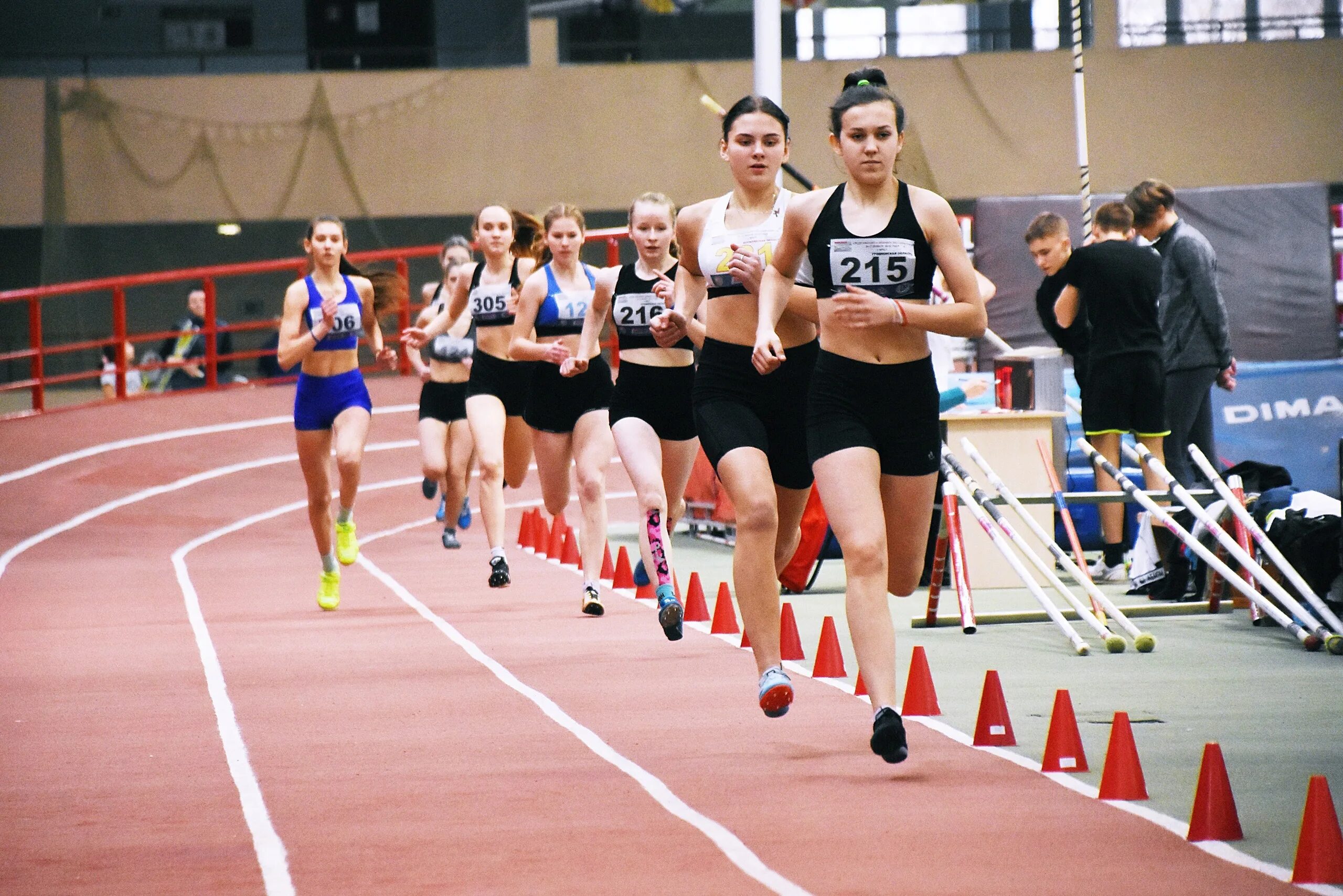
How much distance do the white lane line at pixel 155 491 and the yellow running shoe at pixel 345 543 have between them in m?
3.29

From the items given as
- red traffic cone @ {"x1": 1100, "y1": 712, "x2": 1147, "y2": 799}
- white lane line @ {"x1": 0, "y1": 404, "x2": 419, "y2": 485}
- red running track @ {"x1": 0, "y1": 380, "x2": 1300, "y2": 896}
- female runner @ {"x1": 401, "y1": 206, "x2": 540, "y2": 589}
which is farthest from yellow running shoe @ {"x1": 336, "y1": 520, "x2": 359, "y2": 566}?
red traffic cone @ {"x1": 1100, "y1": 712, "x2": 1147, "y2": 799}

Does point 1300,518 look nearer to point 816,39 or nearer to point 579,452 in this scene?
point 579,452

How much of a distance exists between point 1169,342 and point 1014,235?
5426 mm

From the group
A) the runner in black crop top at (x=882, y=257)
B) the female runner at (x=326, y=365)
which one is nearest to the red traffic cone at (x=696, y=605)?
the female runner at (x=326, y=365)

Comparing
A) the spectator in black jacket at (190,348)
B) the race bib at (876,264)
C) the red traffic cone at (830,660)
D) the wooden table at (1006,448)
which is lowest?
the red traffic cone at (830,660)

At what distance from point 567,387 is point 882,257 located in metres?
4.37

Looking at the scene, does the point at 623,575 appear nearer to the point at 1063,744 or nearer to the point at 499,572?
the point at 499,572

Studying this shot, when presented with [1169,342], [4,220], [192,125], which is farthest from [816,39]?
[1169,342]

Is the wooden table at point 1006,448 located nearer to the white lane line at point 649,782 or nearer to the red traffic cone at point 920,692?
the white lane line at point 649,782

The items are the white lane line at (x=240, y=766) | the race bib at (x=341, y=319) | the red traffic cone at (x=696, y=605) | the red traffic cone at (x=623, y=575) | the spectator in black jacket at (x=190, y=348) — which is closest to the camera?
the white lane line at (x=240, y=766)

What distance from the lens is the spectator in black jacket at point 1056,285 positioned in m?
10.7

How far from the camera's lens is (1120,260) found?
10.4m

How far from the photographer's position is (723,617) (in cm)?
889

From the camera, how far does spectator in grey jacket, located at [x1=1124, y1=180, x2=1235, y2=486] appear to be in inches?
419
